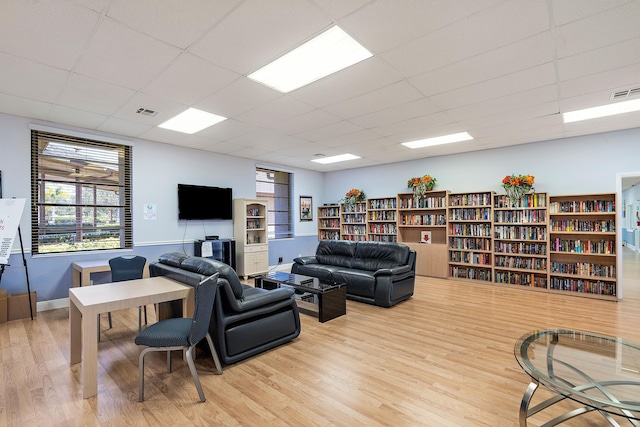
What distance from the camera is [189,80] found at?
10.7 ft

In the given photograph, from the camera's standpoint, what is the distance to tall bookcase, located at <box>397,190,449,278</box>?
692 centimetres

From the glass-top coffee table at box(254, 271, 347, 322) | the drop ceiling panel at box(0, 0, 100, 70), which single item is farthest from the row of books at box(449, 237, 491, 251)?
the drop ceiling panel at box(0, 0, 100, 70)

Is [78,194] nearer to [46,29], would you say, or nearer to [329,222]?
[46,29]

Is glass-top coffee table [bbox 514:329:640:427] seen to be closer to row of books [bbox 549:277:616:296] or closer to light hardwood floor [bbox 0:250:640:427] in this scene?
light hardwood floor [bbox 0:250:640:427]

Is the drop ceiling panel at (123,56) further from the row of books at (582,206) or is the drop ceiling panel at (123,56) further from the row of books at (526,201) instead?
the row of books at (582,206)

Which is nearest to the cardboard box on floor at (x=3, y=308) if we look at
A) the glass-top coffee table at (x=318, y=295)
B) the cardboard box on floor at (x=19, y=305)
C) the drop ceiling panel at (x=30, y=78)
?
the cardboard box on floor at (x=19, y=305)

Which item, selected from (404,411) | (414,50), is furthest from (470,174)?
(404,411)

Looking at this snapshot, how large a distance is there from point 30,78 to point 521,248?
7.76 metres

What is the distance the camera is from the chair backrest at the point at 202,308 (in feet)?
7.25

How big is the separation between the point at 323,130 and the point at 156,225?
3.53m

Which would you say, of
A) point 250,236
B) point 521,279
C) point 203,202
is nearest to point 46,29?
point 203,202

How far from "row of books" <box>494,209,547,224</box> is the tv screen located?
224 inches

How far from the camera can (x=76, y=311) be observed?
279 centimetres

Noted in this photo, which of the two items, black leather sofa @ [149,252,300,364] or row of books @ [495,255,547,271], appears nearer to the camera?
black leather sofa @ [149,252,300,364]
